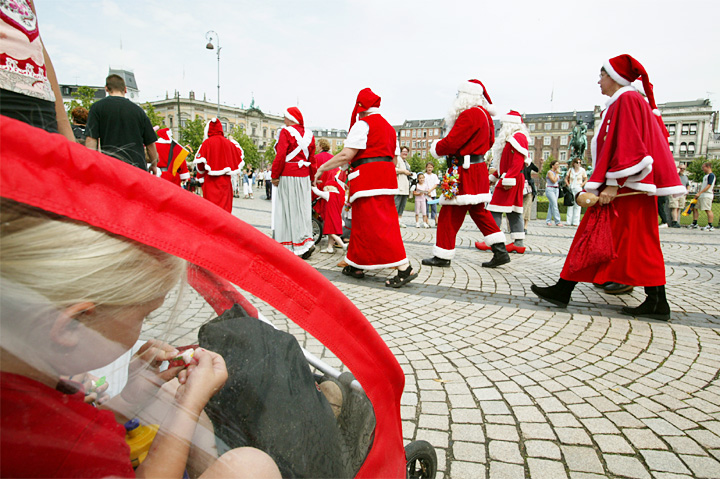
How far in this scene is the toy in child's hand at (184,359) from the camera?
902mm

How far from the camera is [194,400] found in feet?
2.74

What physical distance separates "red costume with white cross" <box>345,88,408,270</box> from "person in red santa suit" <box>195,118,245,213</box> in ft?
11.9

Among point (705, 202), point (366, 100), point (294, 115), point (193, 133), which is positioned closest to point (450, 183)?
point (366, 100)

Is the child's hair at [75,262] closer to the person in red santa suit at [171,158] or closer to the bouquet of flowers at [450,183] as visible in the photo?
the bouquet of flowers at [450,183]

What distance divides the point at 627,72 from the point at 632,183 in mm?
989

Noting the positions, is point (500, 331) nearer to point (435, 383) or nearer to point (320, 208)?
point (435, 383)

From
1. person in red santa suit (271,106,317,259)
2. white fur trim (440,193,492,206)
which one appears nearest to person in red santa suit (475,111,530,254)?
white fur trim (440,193,492,206)

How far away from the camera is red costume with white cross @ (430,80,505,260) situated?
5.51 m

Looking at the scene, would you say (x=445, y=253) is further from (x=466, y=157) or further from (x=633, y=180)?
(x=633, y=180)

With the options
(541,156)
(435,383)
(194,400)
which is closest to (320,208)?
(435,383)

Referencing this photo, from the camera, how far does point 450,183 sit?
18.5ft

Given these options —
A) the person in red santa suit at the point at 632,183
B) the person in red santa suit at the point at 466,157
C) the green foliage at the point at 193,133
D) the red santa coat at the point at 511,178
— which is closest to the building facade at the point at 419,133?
the green foliage at the point at 193,133

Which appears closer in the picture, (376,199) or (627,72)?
(627,72)

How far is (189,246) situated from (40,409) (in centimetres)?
31
